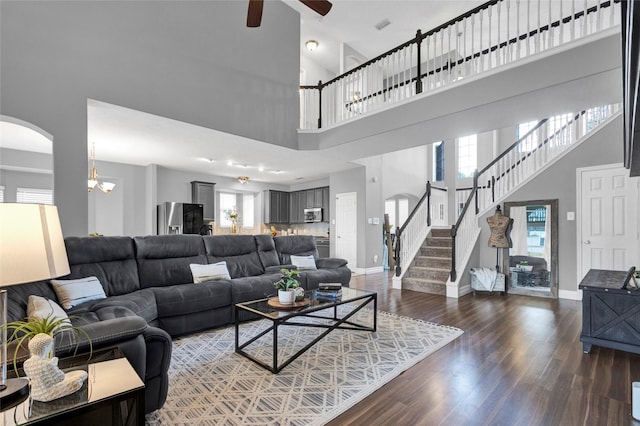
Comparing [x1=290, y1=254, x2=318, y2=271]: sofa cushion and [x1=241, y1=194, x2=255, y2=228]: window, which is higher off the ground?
[x1=241, y1=194, x2=255, y2=228]: window

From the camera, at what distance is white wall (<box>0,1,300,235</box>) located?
11.3ft

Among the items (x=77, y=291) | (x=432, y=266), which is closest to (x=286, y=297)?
(x=77, y=291)

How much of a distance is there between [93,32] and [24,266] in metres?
4.04

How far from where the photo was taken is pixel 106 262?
353cm

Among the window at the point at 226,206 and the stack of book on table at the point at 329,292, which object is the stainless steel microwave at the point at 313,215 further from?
the stack of book on table at the point at 329,292

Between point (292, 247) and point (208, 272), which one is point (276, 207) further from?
point (208, 272)

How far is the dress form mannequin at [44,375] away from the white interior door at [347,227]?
694cm

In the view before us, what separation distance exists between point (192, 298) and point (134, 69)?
2.99 m

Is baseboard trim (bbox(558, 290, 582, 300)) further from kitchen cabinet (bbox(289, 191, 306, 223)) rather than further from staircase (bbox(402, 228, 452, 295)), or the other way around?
kitchen cabinet (bbox(289, 191, 306, 223))

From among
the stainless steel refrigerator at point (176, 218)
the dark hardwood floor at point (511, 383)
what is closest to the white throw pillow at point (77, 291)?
the dark hardwood floor at point (511, 383)

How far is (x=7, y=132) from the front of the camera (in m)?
4.66

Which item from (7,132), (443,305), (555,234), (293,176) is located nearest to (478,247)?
(555,234)

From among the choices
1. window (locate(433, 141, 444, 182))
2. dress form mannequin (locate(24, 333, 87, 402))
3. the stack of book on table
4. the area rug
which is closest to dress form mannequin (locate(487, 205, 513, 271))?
the area rug

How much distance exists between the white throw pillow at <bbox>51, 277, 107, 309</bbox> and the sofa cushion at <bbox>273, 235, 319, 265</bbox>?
2.67m
